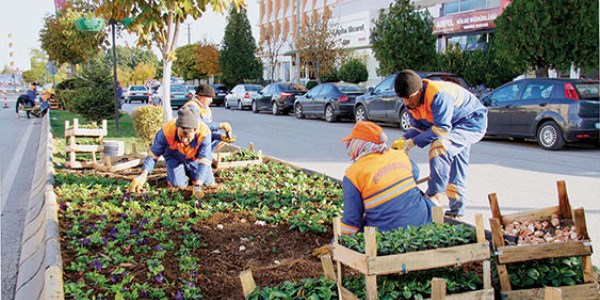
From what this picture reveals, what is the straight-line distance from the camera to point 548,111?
1257cm

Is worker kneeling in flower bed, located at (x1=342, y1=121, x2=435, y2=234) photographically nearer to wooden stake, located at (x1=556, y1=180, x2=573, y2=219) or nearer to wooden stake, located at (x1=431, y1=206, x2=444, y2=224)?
wooden stake, located at (x1=431, y1=206, x2=444, y2=224)

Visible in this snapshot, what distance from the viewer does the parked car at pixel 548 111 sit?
12.0 metres

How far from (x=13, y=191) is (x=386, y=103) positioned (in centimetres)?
1153

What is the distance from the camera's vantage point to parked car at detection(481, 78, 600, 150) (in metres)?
12.0

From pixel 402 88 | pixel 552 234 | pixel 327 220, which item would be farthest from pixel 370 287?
pixel 402 88

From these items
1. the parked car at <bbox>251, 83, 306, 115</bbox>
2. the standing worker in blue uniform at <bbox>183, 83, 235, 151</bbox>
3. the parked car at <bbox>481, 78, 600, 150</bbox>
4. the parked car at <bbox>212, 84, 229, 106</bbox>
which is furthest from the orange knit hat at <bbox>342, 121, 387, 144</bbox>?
the parked car at <bbox>212, 84, 229, 106</bbox>

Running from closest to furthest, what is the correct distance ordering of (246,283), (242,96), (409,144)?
(246,283) → (409,144) → (242,96)

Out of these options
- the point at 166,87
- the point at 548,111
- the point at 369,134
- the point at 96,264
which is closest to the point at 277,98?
the point at 548,111

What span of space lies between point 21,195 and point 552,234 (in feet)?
25.1

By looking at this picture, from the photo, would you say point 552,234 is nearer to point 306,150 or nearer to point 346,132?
point 306,150

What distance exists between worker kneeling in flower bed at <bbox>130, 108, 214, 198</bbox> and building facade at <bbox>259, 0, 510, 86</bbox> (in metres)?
18.6

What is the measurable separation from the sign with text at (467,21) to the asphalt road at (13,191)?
18.8m

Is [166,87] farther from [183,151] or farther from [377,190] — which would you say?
[377,190]

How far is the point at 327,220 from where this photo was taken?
18.2ft
